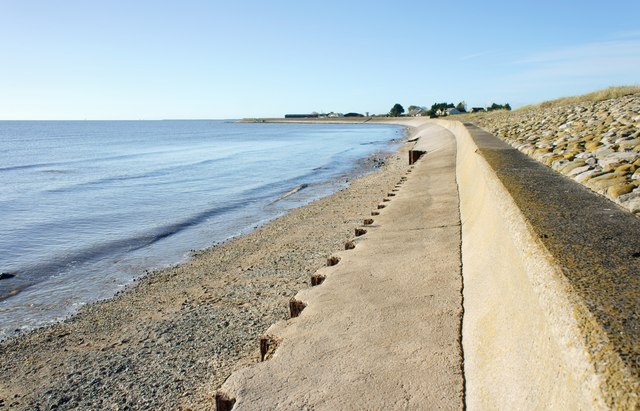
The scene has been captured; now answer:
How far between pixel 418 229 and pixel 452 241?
103 cm

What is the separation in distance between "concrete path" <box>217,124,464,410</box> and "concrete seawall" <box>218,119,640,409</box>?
0.01 metres

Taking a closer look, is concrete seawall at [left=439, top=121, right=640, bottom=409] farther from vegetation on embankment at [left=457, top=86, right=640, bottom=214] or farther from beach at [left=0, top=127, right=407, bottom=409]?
beach at [left=0, top=127, right=407, bottom=409]

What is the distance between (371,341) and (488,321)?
0.87 meters

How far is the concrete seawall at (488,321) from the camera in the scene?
1851mm

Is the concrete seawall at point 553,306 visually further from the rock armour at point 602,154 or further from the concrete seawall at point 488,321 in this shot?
the rock armour at point 602,154

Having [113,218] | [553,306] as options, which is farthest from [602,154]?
[113,218]

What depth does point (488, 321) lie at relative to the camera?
10.8 ft

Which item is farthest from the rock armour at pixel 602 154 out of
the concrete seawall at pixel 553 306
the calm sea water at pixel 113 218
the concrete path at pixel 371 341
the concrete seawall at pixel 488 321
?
the calm sea water at pixel 113 218

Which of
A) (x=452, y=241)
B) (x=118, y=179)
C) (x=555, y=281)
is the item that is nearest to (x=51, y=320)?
(x=452, y=241)

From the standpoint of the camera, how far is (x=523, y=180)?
5457mm

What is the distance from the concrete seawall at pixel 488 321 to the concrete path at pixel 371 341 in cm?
1

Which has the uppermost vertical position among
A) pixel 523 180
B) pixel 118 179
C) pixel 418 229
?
pixel 523 180

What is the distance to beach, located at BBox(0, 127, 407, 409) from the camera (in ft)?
16.0

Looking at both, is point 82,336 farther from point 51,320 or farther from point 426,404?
point 426,404
